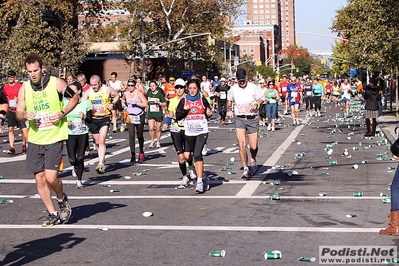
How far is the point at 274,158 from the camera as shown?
680 inches

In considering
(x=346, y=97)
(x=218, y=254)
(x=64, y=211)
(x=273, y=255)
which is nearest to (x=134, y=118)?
(x=64, y=211)

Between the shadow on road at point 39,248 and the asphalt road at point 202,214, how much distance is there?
0.01m

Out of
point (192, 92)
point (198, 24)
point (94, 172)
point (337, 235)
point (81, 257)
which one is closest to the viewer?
point (81, 257)

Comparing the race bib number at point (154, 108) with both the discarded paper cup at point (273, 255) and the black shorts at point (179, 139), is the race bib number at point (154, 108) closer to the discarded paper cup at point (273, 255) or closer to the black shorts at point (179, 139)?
the black shorts at point (179, 139)

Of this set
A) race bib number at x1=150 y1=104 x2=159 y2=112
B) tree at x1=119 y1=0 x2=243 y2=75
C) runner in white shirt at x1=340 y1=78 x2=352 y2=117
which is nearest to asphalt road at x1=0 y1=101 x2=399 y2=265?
race bib number at x1=150 y1=104 x2=159 y2=112

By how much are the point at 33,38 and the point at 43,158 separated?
38.5 meters

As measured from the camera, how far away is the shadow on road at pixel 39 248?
7470 millimetres

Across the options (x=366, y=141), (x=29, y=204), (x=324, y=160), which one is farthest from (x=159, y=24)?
(x=29, y=204)

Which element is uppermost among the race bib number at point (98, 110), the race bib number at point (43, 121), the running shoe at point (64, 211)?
the race bib number at point (43, 121)

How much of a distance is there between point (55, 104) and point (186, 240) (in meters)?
2.43

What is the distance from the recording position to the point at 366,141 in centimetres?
2130

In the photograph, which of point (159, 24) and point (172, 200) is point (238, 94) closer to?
point (172, 200)

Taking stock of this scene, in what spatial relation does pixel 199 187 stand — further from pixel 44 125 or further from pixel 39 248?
pixel 39 248

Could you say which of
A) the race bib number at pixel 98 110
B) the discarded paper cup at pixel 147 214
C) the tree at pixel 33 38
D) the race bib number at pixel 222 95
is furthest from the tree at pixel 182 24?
the discarded paper cup at pixel 147 214
